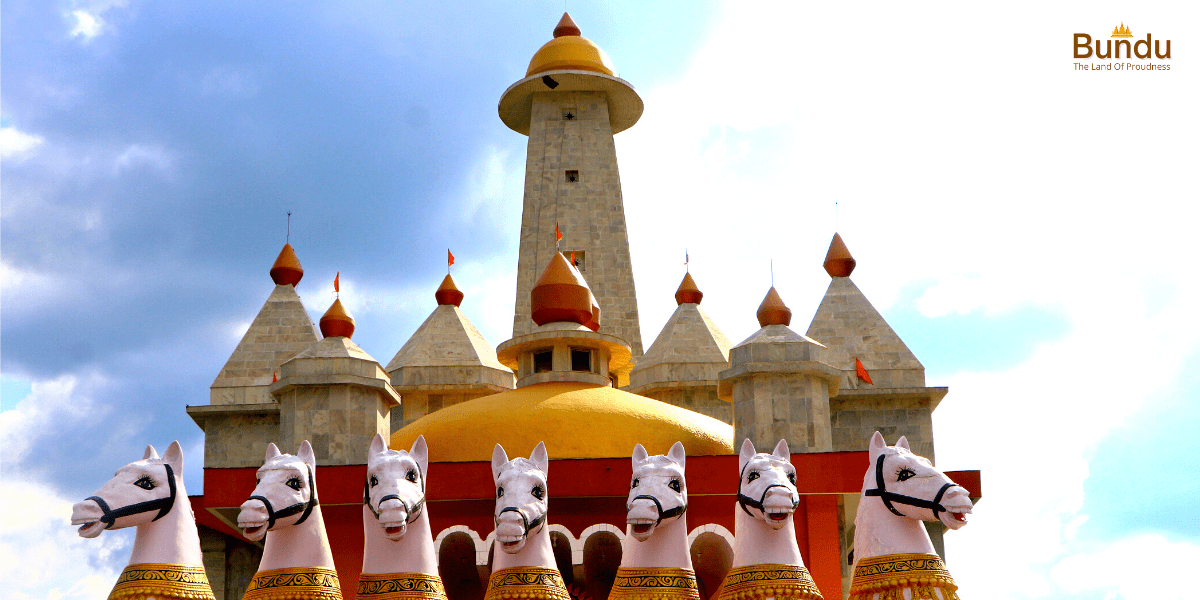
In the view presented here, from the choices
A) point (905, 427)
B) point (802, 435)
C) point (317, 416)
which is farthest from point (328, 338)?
point (905, 427)

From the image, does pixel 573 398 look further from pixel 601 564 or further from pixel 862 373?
pixel 862 373

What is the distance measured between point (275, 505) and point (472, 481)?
699cm

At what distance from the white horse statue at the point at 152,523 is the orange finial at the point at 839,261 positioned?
72.3 ft

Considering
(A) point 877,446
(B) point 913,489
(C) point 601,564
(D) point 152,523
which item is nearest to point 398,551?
(D) point 152,523

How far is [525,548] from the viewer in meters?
13.9

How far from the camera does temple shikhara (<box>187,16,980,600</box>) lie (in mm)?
20453

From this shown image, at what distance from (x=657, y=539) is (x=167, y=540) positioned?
4.91 metres

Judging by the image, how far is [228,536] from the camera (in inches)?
1071

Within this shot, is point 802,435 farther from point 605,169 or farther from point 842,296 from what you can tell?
point 605,169

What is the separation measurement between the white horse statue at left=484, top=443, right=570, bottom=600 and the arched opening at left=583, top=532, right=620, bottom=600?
7.11m

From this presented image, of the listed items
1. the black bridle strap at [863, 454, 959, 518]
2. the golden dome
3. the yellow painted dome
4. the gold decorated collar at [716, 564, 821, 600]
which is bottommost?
the gold decorated collar at [716, 564, 821, 600]

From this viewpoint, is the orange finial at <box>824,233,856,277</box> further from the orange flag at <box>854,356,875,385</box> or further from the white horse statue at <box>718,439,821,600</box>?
the white horse statue at <box>718,439,821,600</box>

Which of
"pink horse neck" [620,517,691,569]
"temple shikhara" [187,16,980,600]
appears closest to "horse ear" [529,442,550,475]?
"pink horse neck" [620,517,691,569]

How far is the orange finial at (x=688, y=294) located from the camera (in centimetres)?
3469
